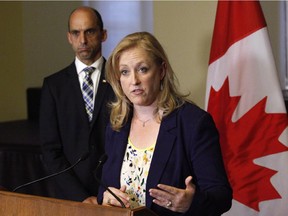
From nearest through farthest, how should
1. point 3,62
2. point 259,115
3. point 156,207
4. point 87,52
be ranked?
point 156,207
point 87,52
point 259,115
point 3,62

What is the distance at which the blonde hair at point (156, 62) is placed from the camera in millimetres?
2049

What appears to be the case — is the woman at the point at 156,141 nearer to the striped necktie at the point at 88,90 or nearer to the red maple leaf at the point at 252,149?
the striped necktie at the point at 88,90

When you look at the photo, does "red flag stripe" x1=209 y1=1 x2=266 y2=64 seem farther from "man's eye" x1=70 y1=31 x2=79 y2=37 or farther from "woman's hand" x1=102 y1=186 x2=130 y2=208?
"woman's hand" x1=102 y1=186 x2=130 y2=208

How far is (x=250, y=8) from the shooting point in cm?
341

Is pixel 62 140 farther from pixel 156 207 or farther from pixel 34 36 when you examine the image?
pixel 34 36

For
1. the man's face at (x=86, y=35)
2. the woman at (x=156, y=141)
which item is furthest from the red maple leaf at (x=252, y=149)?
the woman at (x=156, y=141)

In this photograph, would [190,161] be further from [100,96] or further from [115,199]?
[100,96]

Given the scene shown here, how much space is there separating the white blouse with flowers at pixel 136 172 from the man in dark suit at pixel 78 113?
84cm

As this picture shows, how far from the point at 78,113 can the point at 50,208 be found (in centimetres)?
138

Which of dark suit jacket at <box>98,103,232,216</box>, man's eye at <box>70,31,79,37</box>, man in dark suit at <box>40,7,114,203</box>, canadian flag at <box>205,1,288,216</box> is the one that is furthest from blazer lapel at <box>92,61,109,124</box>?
dark suit jacket at <box>98,103,232,216</box>

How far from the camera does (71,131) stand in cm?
295

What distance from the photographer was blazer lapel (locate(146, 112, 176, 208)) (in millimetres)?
1979

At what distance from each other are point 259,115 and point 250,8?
0.58 meters

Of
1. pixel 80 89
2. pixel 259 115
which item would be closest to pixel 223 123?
pixel 259 115
